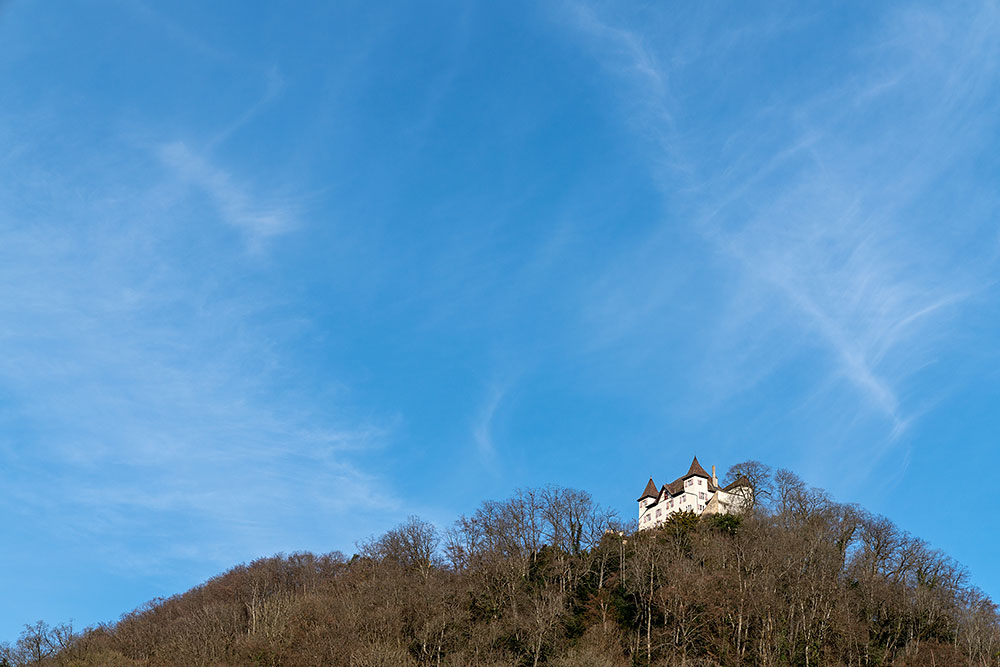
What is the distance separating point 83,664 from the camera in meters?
57.5

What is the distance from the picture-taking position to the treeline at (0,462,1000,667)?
56.0 m

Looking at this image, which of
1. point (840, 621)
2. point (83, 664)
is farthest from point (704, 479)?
point (83, 664)

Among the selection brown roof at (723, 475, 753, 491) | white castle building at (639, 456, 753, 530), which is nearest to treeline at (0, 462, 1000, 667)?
brown roof at (723, 475, 753, 491)

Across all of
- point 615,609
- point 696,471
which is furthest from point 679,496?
point 615,609

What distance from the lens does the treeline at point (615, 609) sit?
5603cm

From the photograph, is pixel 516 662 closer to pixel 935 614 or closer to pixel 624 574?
pixel 624 574

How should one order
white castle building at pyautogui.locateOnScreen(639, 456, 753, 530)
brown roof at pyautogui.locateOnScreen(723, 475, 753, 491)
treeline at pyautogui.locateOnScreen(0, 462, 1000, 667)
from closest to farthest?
1. treeline at pyautogui.locateOnScreen(0, 462, 1000, 667)
2. brown roof at pyautogui.locateOnScreen(723, 475, 753, 491)
3. white castle building at pyautogui.locateOnScreen(639, 456, 753, 530)

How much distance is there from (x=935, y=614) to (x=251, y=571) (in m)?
66.3

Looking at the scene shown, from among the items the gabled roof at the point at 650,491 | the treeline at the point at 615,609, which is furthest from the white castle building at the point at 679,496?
the treeline at the point at 615,609

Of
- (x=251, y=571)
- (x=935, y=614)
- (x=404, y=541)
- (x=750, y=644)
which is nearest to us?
(x=750, y=644)

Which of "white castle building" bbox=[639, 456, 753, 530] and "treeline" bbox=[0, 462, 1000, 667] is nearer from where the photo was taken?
"treeline" bbox=[0, 462, 1000, 667]

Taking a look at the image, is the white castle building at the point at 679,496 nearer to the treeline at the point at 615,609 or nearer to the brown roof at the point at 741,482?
the brown roof at the point at 741,482

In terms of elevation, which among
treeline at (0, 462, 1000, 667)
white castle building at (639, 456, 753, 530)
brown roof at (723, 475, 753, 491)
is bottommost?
treeline at (0, 462, 1000, 667)

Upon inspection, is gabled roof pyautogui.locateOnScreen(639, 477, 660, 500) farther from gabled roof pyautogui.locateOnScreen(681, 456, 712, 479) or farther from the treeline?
the treeline
